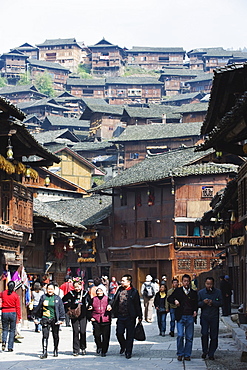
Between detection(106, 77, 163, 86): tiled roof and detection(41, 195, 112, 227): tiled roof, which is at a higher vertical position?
detection(106, 77, 163, 86): tiled roof

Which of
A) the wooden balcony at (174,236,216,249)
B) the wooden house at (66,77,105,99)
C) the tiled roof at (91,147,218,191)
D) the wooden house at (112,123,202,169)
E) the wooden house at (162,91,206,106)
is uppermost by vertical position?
the wooden house at (66,77,105,99)

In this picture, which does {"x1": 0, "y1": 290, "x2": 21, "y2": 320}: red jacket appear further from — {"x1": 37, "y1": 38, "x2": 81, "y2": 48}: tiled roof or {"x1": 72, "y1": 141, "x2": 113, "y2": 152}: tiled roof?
{"x1": 37, "y1": 38, "x2": 81, "y2": 48}: tiled roof

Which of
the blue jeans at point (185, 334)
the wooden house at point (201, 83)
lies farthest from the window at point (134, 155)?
the blue jeans at point (185, 334)

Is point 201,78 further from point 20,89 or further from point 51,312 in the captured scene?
point 51,312

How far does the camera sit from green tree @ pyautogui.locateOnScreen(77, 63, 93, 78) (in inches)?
4726

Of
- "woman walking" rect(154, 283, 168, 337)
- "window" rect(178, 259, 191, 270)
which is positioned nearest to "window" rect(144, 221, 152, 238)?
"window" rect(178, 259, 191, 270)

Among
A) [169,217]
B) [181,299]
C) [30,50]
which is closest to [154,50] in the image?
[30,50]

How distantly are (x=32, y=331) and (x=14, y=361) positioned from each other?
901cm

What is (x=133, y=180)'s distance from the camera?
45.1 meters

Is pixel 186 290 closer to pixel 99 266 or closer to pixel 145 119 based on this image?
pixel 99 266

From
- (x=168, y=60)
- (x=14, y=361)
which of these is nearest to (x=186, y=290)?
(x=14, y=361)

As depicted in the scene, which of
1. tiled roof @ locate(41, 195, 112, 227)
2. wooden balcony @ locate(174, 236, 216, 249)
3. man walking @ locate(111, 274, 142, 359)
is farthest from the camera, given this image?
tiled roof @ locate(41, 195, 112, 227)

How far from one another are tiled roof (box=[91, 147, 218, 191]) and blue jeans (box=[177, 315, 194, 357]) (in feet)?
90.7

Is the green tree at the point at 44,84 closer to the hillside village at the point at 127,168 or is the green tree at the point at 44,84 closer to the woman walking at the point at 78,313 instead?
the hillside village at the point at 127,168
